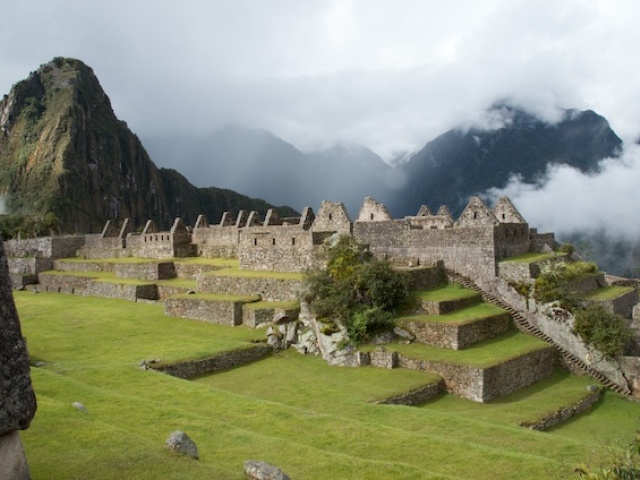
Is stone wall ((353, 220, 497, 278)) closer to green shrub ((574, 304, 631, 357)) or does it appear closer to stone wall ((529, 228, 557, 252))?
green shrub ((574, 304, 631, 357))

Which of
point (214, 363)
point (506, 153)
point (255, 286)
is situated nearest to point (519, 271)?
point (255, 286)

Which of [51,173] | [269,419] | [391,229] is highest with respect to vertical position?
[51,173]

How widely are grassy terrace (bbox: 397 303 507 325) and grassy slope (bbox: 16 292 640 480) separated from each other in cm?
282

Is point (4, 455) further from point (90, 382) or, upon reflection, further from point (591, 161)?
point (591, 161)

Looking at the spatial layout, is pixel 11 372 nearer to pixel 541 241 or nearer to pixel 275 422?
pixel 275 422

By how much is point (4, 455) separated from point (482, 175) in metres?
38.7

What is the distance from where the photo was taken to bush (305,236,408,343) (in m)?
22.3

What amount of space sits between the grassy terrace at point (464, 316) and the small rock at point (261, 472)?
1385 centimetres

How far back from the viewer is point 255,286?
92.5 feet

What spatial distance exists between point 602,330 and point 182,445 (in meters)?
17.2

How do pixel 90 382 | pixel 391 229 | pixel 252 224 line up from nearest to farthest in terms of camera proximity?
pixel 90 382 < pixel 391 229 < pixel 252 224

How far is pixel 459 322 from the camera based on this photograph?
21.3m

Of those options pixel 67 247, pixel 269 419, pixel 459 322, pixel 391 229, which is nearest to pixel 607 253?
pixel 391 229

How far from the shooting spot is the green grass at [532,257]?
83.3 feet
